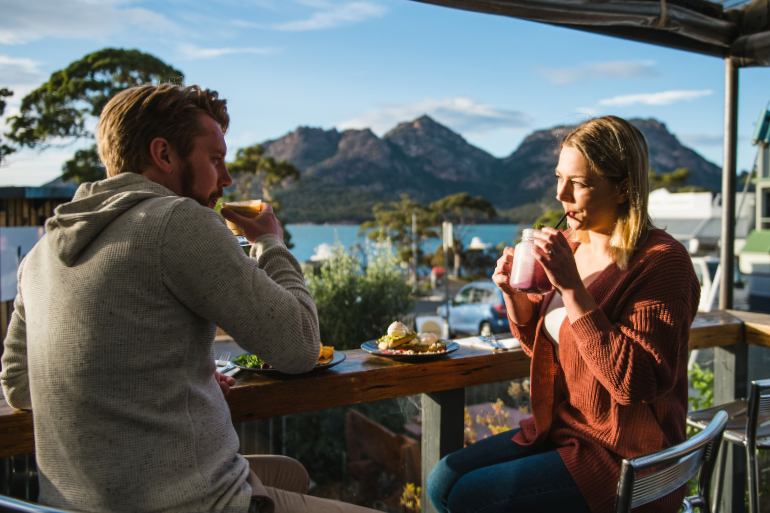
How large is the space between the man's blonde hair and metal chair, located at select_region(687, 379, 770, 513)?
176cm

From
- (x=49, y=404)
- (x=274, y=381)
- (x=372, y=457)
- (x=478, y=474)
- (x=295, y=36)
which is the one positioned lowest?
(x=372, y=457)

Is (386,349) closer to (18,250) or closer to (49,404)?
(49,404)

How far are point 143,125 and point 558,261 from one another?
968 millimetres

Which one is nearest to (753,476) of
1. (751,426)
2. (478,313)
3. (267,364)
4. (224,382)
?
(751,426)

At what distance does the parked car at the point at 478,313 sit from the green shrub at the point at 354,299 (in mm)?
6831

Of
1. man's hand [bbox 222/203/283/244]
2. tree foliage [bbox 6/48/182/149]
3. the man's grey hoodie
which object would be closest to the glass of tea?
man's hand [bbox 222/203/283/244]

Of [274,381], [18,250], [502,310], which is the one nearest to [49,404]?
[274,381]

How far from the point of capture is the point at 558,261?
1.29 metres

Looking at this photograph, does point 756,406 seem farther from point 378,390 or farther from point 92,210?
point 92,210

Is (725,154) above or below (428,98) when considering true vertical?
below

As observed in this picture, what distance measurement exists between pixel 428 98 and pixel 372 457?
3076 inches

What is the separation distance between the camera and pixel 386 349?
180cm

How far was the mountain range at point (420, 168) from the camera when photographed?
39.3 m

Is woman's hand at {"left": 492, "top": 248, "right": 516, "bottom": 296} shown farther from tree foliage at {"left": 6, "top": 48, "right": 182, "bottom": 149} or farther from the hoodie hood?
tree foliage at {"left": 6, "top": 48, "right": 182, "bottom": 149}
